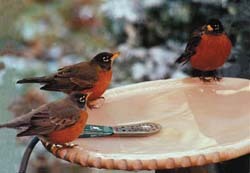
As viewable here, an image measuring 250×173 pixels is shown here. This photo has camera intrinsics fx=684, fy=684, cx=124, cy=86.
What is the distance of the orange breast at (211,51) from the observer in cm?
204

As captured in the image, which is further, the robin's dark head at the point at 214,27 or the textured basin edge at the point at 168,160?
the robin's dark head at the point at 214,27

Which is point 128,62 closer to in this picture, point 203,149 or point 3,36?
point 3,36

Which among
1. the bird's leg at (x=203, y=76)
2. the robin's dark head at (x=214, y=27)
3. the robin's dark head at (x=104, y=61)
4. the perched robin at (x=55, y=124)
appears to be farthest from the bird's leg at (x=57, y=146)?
the robin's dark head at (x=214, y=27)

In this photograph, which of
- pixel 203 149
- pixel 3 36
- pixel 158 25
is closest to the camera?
pixel 203 149

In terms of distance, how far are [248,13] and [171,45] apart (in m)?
0.34

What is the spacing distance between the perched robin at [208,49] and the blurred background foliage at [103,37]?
0.60 metres

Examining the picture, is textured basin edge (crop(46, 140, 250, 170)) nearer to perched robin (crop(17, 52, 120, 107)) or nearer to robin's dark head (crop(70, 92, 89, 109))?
robin's dark head (crop(70, 92, 89, 109))

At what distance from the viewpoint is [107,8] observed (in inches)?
104

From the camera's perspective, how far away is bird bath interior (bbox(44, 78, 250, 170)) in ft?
4.65

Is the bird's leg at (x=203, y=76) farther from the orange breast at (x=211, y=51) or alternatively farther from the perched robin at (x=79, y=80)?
the perched robin at (x=79, y=80)

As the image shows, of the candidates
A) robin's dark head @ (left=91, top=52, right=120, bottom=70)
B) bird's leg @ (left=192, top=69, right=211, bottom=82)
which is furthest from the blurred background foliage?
robin's dark head @ (left=91, top=52, right=120, bottom=70)


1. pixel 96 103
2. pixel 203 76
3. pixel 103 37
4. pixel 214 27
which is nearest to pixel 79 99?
pixel 96 103

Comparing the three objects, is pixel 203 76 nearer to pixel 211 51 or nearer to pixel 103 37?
pixel 211 51

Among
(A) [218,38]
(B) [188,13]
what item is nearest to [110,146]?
(A) [218,38]
